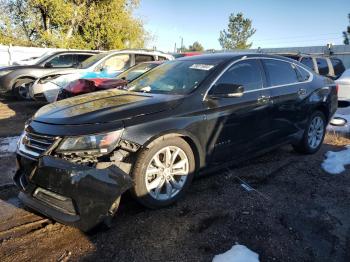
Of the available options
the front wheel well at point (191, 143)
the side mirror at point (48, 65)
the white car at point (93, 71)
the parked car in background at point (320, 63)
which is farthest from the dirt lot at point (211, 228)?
the side mirror at point (48, 65)

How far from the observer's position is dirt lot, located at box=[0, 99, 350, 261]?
3201mm

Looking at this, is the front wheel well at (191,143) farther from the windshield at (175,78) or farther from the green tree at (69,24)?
the green tree at (69,24)

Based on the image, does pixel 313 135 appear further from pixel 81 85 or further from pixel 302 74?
pixel 81 85

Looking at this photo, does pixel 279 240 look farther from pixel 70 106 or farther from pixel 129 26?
pixel 129 26

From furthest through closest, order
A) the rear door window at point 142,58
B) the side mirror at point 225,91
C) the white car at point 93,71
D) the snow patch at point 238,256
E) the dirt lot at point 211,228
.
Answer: the rear door window at point 142,58 < the white car at point 93,71 < the side mirror at point 225,91 < the dirt lot at point 211,228 < the snow patch at point 238,256

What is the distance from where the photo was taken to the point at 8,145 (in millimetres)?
6367

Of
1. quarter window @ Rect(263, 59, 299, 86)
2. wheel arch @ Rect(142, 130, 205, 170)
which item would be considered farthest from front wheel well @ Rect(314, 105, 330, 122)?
wheel arch @ Rect(142, 130, 205, 170)

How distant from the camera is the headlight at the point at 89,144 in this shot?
3.34 metres

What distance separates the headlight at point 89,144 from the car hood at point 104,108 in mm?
177

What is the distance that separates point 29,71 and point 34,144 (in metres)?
8.64

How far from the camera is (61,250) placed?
3.21 m

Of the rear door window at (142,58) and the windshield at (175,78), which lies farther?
the rear door window at (142,58)

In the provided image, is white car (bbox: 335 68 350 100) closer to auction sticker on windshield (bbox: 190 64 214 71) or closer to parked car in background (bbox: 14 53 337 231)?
parked car in background (bbox: 14 53 337 231)

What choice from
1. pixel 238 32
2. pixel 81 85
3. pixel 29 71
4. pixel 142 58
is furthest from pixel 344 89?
pixel 238 32
